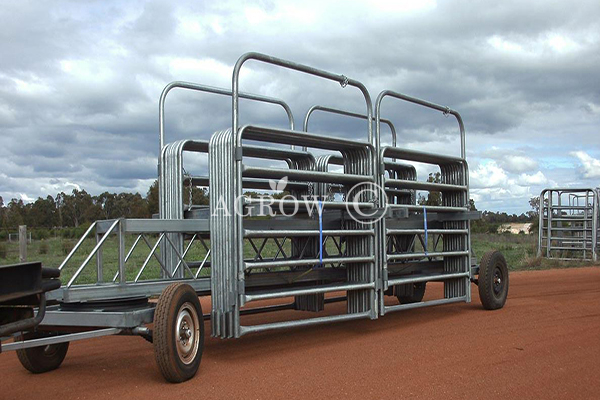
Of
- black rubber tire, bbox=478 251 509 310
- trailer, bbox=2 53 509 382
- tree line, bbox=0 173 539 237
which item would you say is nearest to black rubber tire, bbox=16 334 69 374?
trailer, bbox=2 53 509 382

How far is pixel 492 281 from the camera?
11.4 meters

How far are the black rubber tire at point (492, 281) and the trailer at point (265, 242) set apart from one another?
22 mm

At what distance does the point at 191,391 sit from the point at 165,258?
301cm

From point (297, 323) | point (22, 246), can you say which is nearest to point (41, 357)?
point (297, 323)

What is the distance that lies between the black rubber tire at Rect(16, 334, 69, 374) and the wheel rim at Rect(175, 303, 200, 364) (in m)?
1.60

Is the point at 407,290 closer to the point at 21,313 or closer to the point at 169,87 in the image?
the point at 169,87

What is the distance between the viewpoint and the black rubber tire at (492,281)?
11.3 metres

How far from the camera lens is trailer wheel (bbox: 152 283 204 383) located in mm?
6375

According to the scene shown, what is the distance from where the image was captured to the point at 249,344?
338 inches

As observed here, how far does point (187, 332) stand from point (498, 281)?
22.6 feet

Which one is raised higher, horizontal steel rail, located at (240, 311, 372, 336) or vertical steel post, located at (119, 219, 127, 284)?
vertical steel post, located at (119, 219, 127, 284)

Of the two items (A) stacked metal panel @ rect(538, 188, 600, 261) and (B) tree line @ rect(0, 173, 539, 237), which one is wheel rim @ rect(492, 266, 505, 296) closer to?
(A) stacked metal panel @ rect(538, 188, 600, 261)

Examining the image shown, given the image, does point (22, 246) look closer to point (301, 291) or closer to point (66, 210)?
point (301, 291)

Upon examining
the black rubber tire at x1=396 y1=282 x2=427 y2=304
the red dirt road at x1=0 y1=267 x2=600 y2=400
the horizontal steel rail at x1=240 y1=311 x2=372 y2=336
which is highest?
the horizontal steel rail at x1=240 y1=311 x2=372 y2=336
